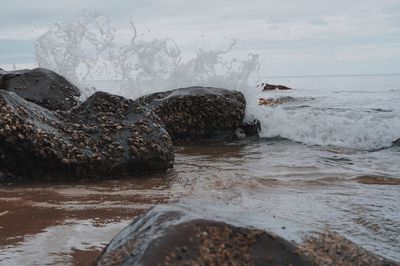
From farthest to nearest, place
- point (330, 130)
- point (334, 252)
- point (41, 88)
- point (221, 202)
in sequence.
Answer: point (330, 130) < point (41, 88) < point (221, 202) < point (334, 252)

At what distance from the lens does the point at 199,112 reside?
325 inches

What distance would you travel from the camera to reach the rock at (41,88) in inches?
317

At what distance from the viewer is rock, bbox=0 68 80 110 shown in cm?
806

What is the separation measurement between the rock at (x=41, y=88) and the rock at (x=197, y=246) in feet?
20.6

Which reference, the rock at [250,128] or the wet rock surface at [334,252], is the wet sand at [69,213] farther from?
the rock at [250,128]

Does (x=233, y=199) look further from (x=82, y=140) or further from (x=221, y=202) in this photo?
(x=82, y=140)

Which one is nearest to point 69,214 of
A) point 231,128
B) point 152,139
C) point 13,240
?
point 13,240

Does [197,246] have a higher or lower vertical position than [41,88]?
lower

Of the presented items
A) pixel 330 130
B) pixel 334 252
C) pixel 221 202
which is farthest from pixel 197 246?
pixel 330 130

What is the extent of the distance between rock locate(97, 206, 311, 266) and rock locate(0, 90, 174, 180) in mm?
2695

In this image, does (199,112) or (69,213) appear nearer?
(69,213)

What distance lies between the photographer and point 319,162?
6.28 meters

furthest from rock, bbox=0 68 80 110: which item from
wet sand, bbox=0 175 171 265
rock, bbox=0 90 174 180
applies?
wet sand, bbox=0 175 171 265

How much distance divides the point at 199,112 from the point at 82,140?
351 cm
